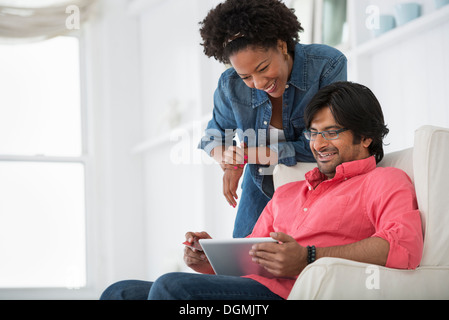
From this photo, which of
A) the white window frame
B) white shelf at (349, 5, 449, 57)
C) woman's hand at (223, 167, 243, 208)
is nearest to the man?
woman's hand at (223, 167, 243, 208)

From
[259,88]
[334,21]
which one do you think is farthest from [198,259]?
[334,21]

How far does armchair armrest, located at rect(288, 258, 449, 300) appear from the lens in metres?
1.36

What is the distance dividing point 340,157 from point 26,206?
371 centimetres

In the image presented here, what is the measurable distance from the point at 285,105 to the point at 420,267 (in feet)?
2.68

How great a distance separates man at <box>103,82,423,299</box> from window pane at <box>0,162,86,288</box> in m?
3.33

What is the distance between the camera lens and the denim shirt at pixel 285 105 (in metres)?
2.09

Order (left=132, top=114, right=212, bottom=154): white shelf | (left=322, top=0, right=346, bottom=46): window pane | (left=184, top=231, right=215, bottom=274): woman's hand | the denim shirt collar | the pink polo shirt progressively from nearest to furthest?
the pink polo shirt
(left=184, top=231, right=215, bottom=274): woman's hand
the denim shirt collar
(left=322, top=0, right=346, bottom=46): window pane
(left=132, top=114, right=212, bottom=154): white shelf

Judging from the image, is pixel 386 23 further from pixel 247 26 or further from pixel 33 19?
pixel 33 19

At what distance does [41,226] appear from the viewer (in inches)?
196

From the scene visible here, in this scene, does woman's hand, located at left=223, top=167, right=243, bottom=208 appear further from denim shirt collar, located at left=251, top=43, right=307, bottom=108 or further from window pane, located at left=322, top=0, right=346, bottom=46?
window pane, located at left=322, top=0, right=346, bottom=46


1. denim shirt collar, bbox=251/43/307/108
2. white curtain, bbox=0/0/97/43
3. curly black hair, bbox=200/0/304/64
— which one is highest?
white curtain, bbox=0/0/97/43

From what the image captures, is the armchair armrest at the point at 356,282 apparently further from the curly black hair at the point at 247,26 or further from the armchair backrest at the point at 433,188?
the curly black hair at the point at 247,26

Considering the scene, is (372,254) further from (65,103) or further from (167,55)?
(65,103)
